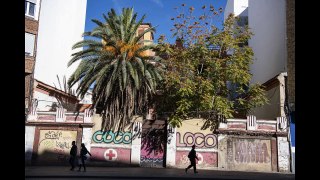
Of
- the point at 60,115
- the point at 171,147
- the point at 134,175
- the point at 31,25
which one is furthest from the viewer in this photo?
the point at 31,25

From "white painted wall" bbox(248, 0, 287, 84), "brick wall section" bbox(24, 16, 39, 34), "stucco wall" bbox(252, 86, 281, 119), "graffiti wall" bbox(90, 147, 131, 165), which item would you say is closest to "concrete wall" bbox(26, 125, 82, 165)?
"graffiti wall" bbox(90, 147, 131, 165)

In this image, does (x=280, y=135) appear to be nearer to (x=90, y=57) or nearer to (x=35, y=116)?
(x=90, y=57)

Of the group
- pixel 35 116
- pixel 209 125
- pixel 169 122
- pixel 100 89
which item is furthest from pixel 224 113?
pixel 35 116

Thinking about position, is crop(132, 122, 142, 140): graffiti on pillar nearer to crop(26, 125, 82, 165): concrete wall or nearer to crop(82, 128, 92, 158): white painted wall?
crop(82, 128, 92, 158): white painted wall

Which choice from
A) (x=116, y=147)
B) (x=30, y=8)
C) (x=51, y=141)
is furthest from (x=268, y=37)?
(x=30, y=8)

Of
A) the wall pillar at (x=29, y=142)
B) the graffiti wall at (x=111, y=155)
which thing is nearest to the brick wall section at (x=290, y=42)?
the graffiti wall at (x=111, y=155)

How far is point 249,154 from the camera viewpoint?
21.5 meters

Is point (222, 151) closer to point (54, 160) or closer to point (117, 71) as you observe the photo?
point (117, 71)

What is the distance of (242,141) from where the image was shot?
21.8m

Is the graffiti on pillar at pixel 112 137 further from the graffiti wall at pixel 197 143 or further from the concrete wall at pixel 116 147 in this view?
the graffiti wall at pixel 197 143

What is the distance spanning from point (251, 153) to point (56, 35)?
1850 cm

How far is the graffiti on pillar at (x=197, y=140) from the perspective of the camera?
22.1 meters

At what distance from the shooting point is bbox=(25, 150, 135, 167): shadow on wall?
22031 mm
